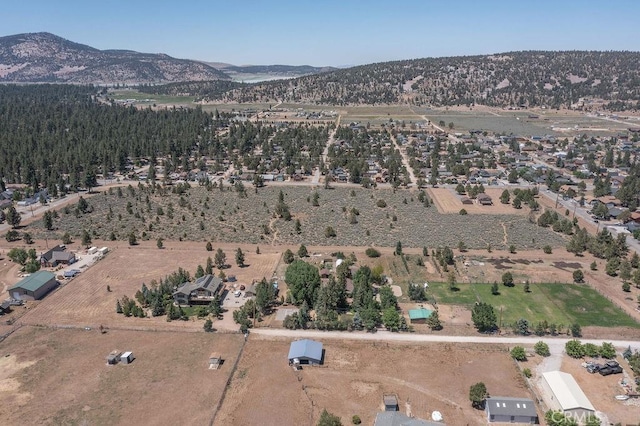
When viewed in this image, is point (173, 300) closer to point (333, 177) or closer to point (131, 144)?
point (333, 177)


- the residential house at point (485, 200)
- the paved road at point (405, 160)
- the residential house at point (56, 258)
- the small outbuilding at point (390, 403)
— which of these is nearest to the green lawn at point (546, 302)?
the small outbuilding at point (390, 403)

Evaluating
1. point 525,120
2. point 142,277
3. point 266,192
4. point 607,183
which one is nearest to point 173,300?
point 142,277

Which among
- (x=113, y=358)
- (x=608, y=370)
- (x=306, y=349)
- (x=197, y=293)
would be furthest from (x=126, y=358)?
(x=608, y=370)

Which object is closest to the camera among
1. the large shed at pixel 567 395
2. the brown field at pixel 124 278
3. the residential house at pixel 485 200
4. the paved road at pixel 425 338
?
the large shed at pixel 567 395

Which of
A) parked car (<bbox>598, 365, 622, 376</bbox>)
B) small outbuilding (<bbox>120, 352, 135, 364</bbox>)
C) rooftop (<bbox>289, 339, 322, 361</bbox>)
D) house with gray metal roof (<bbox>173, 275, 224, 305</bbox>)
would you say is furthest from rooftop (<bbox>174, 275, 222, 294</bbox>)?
parked car (<bbox>598, 365, 622, 376</bbox>)

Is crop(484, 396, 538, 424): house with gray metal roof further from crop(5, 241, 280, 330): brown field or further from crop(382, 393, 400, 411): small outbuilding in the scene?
crop(5, 241, 280, 330): brown field

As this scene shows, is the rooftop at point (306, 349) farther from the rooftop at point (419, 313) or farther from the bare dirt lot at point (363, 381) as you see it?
the rooftop at point (419, 313)
